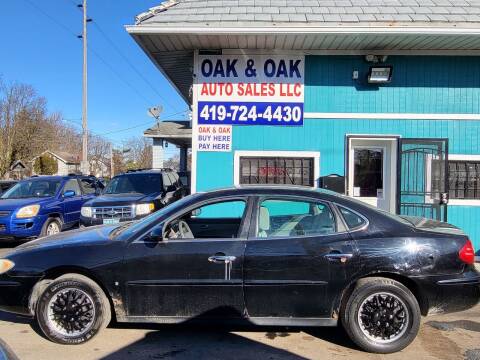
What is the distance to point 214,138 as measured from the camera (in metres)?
8.63

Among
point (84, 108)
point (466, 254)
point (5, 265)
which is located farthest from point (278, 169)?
point (84, 108)

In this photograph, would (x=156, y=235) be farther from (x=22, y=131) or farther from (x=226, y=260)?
(x=22, y=131)

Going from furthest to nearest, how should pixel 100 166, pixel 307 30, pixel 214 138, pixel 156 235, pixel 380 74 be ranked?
pixel 100 166
pixel 214 138
pixel 380 74
pixel 307 30
pixel 156 235

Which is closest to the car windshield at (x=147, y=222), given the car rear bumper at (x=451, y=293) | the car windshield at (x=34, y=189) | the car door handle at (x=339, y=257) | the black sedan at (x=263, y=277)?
the black sedan at (x=263, y=277)

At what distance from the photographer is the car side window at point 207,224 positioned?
4535 millimetres

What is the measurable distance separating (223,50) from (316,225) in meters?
5.15

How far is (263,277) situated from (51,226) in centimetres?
780

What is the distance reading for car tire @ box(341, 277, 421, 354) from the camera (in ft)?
13.9

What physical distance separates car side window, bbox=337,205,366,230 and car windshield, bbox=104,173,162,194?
21.9 feet

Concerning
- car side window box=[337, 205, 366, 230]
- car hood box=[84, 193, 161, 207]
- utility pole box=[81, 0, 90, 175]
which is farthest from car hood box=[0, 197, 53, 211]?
utility pole box=[81, 0, 90, 175]

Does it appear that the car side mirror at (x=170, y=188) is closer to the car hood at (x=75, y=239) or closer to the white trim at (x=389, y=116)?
the white trim at (x=389, y=116)

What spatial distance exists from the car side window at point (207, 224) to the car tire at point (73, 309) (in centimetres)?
95

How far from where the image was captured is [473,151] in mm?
8406

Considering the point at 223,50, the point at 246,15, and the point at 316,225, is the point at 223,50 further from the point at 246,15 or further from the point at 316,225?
the point at 316,225
